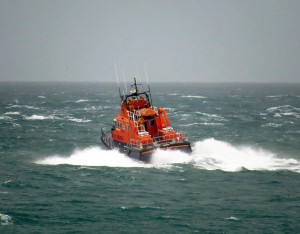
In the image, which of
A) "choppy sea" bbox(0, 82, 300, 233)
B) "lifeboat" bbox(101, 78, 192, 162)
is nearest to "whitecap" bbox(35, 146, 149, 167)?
"choppy sea" bbox(0, 82, 300, 233)

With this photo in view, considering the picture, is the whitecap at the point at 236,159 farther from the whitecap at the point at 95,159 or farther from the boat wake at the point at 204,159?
the whitecap at the point at 95,159

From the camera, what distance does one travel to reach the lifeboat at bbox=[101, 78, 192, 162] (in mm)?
40719

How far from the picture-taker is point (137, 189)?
32750mm

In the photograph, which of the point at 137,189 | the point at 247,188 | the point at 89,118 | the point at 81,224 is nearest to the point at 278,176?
the point at 247,188

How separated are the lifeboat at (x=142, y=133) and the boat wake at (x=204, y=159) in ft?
2.71

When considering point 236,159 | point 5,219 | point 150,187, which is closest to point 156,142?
point 236,159

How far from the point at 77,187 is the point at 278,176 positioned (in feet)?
59.0

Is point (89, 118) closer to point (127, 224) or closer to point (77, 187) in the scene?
point (77, 187)

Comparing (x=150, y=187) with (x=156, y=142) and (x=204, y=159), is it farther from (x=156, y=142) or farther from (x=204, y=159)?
(x=204, y=159)

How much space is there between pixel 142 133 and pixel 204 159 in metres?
7.28

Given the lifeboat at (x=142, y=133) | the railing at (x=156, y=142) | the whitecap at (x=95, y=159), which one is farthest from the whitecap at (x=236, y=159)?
the whitecap at (x=95, y=159)

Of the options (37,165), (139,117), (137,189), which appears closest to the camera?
(137,189)

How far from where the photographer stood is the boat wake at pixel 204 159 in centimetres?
4009

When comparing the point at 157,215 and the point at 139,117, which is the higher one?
the point at 139,117
